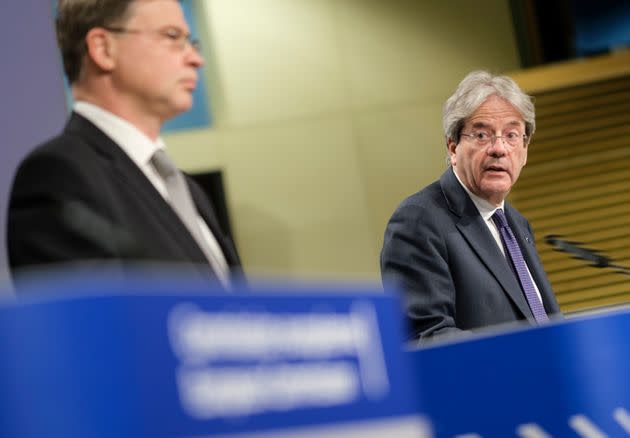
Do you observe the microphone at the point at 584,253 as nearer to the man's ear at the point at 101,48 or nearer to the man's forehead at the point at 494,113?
the man's forehead at the point at 494,113

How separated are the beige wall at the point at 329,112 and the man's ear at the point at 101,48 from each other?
5067mm

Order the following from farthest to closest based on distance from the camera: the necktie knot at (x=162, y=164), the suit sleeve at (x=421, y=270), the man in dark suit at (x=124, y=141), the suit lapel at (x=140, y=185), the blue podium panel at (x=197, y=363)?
the suit sleeve at (x=421, y=270) → the necktie knot at (x=162, y=164) → the suit lapel at (x=140, y=185) → the man in dark suit at (x=124, y=141) → the blue podium panel at (x=197, y=363)

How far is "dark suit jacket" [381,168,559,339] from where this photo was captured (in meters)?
2.96

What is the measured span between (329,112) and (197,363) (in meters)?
6.19

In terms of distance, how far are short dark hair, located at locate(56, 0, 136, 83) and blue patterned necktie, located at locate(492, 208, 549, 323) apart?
162 centimetres

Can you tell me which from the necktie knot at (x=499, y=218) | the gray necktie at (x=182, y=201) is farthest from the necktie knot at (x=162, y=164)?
the necktie knot at (x=499, y=218)

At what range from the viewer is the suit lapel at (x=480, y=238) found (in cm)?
312

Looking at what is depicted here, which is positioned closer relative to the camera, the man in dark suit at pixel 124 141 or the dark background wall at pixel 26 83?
the man in dark suit at pixel 124 141

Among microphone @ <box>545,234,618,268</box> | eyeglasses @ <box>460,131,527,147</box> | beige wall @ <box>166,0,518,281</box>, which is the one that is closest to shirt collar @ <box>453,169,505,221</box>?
eyeglasses @ <box>460,131,527,147</box>

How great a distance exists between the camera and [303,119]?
23.9 feet

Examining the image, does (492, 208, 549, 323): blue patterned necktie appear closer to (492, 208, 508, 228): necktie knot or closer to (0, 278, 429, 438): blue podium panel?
(492, 208, 508, 228): necktie knot

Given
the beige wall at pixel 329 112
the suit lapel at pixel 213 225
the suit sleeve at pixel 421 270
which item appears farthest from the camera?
the beige wall at pixel 329 112

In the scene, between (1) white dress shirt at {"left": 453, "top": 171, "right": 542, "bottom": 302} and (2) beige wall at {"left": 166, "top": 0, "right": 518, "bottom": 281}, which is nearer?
(1) white dress shirt at {"left": 453, "top": 171, "right": 542, "bottom": 302}

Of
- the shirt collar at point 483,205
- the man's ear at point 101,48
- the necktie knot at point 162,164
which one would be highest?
the man's ear at point 101,48
